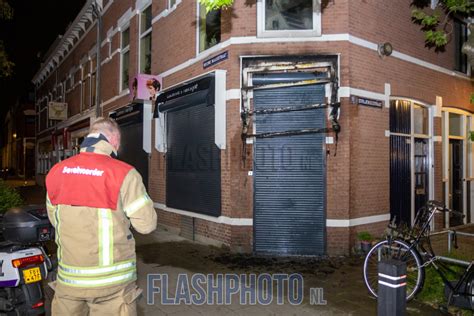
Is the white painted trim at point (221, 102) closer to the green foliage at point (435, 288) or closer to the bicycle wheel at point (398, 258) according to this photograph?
the bicycle wheel at point (398, 258)

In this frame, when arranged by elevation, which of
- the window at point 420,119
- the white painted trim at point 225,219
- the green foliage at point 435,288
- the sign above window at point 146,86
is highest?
the sign above window at point 146,86

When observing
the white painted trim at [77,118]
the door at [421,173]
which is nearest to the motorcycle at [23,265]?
the door at [421,173]

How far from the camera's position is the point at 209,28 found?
9227mm

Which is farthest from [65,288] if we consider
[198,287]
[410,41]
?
[410,41]

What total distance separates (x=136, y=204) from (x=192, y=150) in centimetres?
676

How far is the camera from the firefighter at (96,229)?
268cm

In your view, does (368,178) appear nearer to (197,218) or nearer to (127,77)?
(197,218)

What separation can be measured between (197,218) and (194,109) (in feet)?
8.48

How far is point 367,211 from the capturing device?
321 inches

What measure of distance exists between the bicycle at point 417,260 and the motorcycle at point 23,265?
4.04m

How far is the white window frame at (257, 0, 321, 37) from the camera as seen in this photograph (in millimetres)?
7898

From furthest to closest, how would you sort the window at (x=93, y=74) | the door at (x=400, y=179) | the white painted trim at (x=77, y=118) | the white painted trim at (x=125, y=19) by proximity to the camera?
the window at (x=93, y=74), the white painted trim at (x=77, y=118), the white painted trim at (x=125, y=19), the door at (x=400, y=179)

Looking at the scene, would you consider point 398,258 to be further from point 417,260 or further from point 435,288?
point 435,288

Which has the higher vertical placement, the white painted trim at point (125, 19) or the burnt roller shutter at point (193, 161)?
the white painted trim at point (125, 19)
